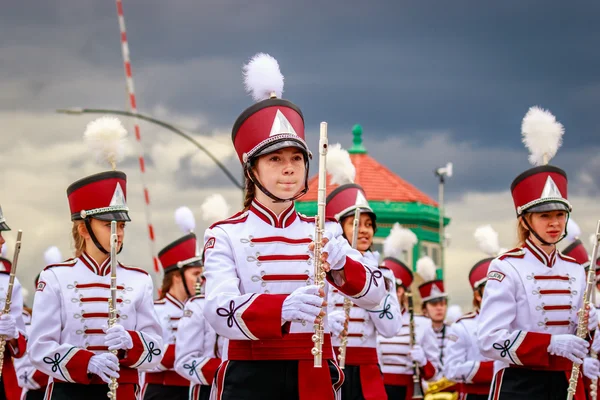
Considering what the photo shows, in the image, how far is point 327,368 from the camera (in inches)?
260

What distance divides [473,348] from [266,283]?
789cm

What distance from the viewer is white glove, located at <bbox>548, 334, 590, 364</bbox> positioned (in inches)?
332

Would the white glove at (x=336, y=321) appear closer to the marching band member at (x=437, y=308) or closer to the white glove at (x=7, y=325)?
the white glove at (x=7, y=325)

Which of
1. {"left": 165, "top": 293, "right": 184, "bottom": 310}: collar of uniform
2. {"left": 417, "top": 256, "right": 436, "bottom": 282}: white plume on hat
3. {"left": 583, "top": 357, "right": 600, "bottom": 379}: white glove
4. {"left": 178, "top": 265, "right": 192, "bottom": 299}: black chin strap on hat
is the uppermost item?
{"left": 417, "top": 256, "right": 436, "bottom": 282}: white plume on hat

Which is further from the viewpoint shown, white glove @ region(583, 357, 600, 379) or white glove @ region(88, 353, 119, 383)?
white glove @ region(583, 357, 600, 379)

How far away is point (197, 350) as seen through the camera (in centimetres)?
1195

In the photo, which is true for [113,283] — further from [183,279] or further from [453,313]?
[453,313]

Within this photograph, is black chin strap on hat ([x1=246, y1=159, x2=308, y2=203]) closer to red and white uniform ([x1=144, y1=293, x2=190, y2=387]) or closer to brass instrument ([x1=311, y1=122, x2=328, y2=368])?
brass instrument ([x1=311, y1=122, x2=328, y2=368])

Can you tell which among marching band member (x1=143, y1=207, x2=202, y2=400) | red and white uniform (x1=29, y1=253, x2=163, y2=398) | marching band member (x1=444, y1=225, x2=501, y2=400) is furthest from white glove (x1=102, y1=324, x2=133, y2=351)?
marching band member (x1=444, y1=225, x2=501, y2=400)

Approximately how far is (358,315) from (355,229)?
1.35 m

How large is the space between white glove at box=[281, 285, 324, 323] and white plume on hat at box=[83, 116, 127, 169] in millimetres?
3355

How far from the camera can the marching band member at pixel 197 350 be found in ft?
38.1

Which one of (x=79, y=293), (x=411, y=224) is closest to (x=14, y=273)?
(x=79, y=293)

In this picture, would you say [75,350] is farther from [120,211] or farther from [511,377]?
[511,377]
